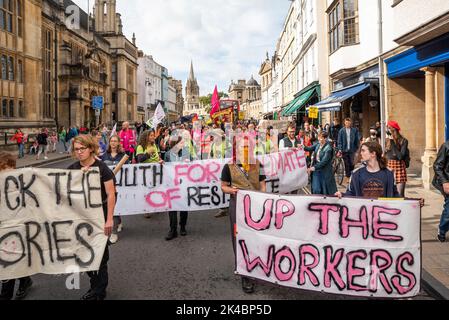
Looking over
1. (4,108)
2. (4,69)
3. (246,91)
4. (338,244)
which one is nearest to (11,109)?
(4,108)

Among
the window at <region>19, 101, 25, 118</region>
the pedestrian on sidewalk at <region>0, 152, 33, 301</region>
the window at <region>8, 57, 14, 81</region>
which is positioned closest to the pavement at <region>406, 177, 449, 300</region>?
the pedestrian on sidewalk at <region>0, 152, 33, 301</region>

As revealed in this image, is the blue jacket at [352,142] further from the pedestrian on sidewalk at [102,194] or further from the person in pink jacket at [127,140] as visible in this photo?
the pedestrian on sidewalk at [102,194]

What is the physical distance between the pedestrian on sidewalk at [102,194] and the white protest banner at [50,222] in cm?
8

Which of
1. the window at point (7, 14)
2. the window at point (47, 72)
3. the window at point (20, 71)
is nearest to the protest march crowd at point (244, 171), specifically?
the window at point (7, 14)

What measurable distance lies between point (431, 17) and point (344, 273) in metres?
7.98

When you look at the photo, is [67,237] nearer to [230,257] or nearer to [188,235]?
[230,257]

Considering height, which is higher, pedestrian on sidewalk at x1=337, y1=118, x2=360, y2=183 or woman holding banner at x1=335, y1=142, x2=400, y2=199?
pedestrian on sidewalk at x1=337, y1=118, x2=360, y2=183

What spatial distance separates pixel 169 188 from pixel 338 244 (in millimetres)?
3868

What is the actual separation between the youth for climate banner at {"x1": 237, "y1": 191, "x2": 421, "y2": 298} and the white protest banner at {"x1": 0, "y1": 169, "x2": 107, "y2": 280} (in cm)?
181

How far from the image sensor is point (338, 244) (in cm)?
382

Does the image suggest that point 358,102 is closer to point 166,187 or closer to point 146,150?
point 146,150

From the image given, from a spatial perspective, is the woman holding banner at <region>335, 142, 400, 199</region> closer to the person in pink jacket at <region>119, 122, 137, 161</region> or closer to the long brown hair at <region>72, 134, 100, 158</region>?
the long brown hair at <region>72, 134, 100, 158</region>

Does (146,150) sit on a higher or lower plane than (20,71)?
lower

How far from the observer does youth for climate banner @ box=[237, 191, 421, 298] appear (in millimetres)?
3695
